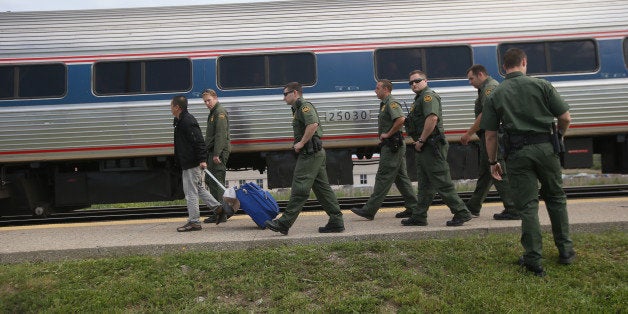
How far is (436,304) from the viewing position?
4.32 metres

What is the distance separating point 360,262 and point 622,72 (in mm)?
6444

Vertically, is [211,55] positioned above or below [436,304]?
above

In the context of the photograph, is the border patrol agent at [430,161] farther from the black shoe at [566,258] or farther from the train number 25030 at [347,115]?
the train number 25030 at [347,115]

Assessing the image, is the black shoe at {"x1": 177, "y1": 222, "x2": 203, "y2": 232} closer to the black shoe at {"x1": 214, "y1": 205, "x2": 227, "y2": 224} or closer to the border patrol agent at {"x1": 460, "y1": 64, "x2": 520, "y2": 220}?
the black shoe at {"x1": 214, "y1": 205, "x2": 227, "y2": 224}

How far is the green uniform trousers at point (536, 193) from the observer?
4.70 meters

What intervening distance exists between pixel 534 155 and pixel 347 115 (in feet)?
14.6

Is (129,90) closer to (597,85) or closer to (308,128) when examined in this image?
(308,128)

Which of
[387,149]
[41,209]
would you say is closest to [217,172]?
[387,149]

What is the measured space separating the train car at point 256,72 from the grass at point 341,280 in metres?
3.82

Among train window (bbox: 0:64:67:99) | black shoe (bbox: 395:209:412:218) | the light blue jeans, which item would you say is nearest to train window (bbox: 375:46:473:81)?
black shoe (bbox: 395:209:412:218)

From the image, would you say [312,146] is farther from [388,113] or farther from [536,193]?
[536,193]

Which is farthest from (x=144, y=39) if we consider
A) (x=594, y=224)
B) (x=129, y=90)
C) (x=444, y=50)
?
(x=594, y=224)

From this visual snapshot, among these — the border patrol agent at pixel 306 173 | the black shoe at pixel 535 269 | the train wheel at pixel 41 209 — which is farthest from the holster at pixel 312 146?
the train wheel at pixel 41 209

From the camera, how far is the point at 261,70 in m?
9.01
